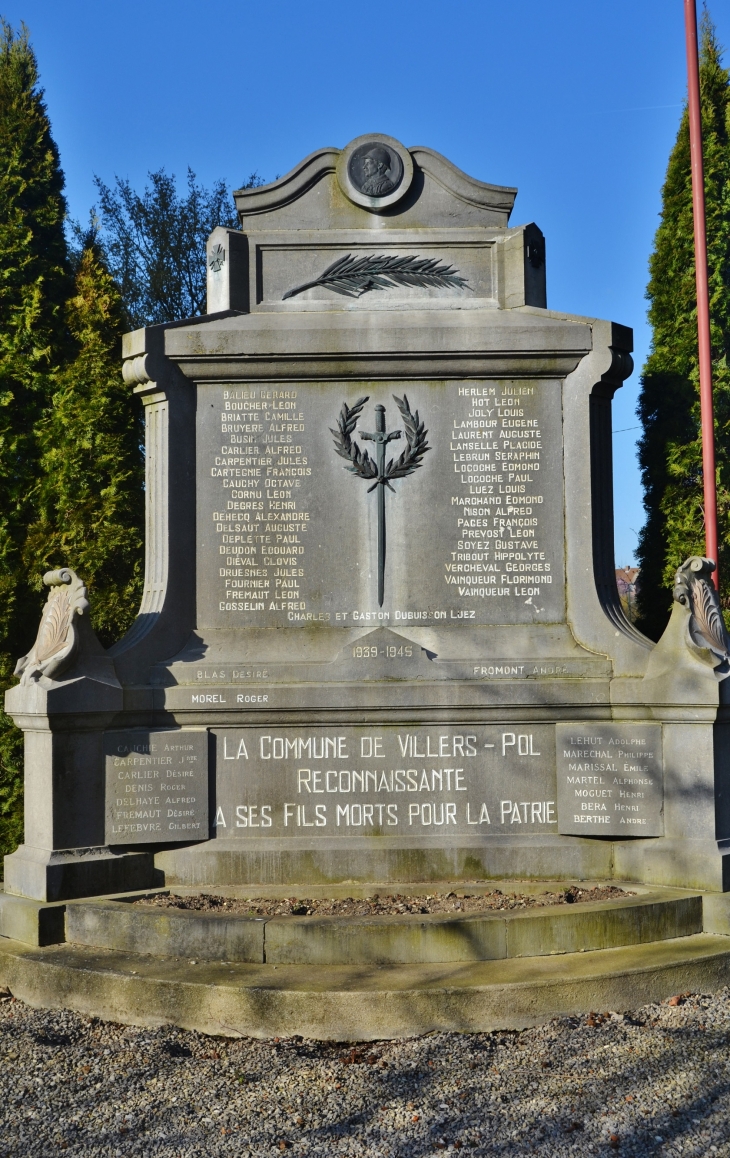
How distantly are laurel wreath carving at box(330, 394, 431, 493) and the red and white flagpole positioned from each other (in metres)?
3.04

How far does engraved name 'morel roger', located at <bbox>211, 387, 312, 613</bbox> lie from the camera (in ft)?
24.4

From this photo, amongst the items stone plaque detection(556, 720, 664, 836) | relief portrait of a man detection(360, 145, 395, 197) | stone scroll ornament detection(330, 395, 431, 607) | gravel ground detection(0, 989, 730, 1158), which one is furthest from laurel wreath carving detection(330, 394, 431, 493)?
gravel ground detection(0, 989, 730, 1158)

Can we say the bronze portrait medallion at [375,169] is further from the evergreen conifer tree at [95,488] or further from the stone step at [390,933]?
the stone step at [390,933]

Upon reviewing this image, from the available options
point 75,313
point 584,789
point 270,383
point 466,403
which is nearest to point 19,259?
point 75,313

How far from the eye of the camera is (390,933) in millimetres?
5828

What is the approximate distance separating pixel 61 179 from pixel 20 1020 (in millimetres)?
9855

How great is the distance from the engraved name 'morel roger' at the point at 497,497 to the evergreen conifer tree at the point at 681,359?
3634 millimetres

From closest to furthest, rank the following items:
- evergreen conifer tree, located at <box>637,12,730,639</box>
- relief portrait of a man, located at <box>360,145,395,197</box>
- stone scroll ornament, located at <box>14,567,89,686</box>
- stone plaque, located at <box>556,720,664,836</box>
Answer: stone scroll ornament, located at <box>14,567,89,686</box>, stone plaque, located at <box>556,720,664,836</box>, relief portrait of a man, located at <box>360,145,395,197</box>, evergreen conifer tree, located at <box>637,12,730,639</box>

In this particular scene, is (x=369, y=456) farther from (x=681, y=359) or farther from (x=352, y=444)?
(x=681, y=359)

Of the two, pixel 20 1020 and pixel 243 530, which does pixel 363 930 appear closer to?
pixel 20 1020

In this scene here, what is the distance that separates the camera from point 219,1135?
435 centimetres

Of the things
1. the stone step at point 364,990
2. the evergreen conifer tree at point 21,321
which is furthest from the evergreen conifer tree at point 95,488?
the stone step at point 364,990

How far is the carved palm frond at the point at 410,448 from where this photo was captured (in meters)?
7.50

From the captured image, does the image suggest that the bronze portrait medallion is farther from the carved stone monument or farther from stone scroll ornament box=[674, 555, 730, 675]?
stone scroll ornament box=[674, 555, 730, 675]
